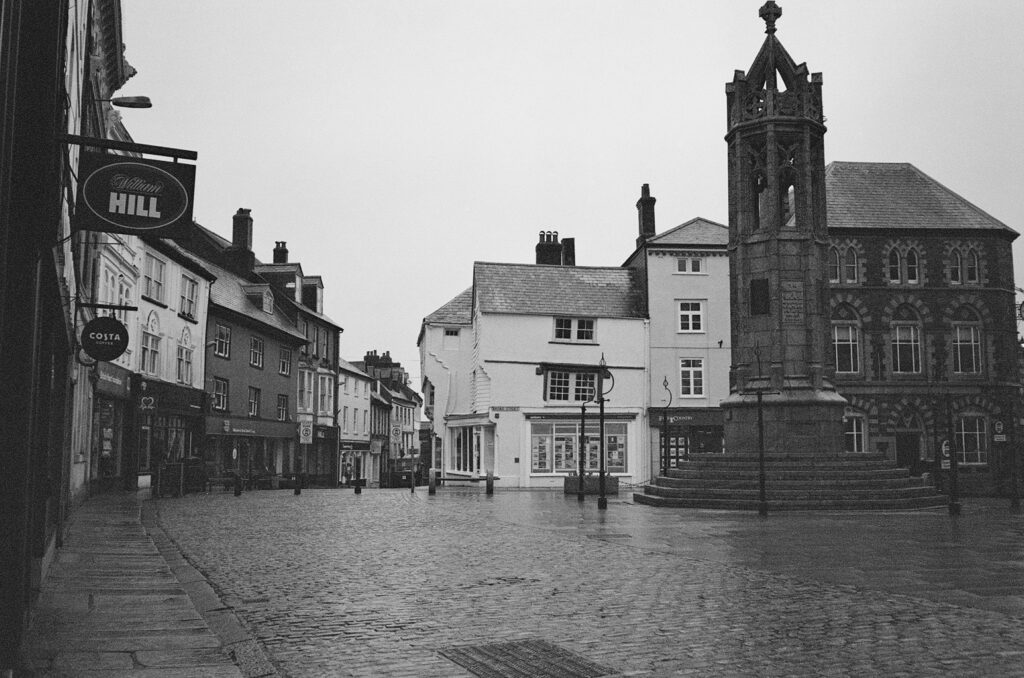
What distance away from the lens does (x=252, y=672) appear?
6270 millimetres

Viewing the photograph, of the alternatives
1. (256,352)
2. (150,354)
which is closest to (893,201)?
(256,352)

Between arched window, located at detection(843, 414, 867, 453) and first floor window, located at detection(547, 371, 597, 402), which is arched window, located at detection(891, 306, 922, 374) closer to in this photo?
arched window, located at detection(843, 414, 867, 453)

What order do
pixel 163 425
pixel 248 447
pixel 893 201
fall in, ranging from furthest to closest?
1. pixel 248 447
2. pixel 893 201
3. pixel 163 425

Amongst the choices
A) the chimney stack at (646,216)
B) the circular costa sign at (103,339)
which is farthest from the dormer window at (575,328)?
the circular costa sign at (103,339)

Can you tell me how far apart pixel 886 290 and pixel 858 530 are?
28341 mm

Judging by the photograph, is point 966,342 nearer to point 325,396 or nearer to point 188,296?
point 188,296

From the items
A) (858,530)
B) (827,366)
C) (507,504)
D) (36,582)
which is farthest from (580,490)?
(36,582)

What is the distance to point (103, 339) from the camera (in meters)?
16.3

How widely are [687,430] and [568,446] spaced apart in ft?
19.6

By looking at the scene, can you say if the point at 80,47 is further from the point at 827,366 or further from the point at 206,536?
the point at 827,366

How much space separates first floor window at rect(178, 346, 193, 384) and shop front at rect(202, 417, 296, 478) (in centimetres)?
244

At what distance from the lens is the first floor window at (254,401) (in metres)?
45.5

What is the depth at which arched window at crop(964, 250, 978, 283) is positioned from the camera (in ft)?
143

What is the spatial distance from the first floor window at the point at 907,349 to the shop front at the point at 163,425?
31413 millimetres
